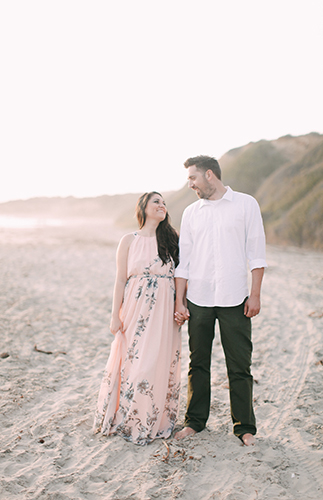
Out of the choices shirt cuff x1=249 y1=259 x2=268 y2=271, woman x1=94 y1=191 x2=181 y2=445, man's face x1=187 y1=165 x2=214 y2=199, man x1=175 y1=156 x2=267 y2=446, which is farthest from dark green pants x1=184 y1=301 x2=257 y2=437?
man's face x1=187 y1=165 x2=214 y2=199

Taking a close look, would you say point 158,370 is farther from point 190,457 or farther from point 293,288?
point 293,288

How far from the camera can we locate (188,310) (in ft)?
8.55

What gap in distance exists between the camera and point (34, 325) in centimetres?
554

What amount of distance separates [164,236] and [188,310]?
2.04 feet

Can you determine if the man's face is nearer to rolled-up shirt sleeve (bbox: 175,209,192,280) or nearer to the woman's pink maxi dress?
rolled-up shirt sleeve (bbox: 175,209,192,280)

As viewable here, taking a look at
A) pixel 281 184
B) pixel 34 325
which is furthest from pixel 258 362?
pixel 281 184

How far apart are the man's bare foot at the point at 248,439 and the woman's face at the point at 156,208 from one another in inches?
68.1

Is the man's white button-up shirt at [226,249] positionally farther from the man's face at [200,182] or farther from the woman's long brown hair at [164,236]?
the woman's long brown hair at [164,236]

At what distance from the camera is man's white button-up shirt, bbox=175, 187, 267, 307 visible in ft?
7.97

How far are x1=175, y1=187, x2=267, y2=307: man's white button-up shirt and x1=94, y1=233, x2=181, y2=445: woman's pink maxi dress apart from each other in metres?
0.28

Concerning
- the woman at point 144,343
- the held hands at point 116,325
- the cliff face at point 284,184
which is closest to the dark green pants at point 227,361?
the woman at point 144,343

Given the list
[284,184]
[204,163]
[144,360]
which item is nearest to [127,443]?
[144,360]

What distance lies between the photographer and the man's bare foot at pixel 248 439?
2500 millimetres

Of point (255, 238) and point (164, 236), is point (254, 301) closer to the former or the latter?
point (255, 238)
